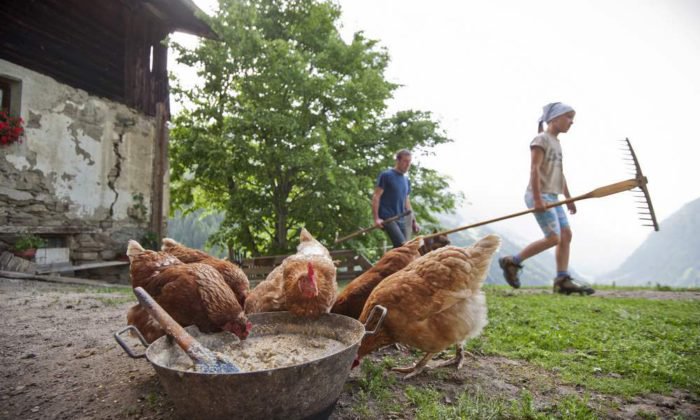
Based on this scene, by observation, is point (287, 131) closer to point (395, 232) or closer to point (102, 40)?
point (395, 232)

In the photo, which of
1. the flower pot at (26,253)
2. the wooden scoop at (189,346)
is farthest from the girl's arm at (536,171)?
the flower pot at (26,253)

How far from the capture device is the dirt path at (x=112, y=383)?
1.95 metres

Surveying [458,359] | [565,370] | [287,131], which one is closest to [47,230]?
[287,131]

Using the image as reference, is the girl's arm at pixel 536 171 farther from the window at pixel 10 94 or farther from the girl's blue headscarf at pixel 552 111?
the window at pixel 10 94

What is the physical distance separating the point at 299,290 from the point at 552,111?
17.7 feet

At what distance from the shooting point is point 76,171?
795 cm

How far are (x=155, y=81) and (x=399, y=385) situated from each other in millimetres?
11305

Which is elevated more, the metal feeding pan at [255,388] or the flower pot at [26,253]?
the metal feeding pan at [255,388]

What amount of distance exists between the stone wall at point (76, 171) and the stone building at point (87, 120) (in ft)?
0.07

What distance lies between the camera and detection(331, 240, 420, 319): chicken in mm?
2938

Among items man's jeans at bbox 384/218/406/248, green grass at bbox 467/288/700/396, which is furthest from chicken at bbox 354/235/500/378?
man's jeans at bbox 384/218/406/248

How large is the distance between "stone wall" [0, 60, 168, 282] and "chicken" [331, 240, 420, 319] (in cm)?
781

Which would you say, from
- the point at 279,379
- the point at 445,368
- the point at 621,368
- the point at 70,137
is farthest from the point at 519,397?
the point at 70,137

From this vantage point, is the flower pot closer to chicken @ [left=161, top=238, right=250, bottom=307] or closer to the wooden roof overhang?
the wooden roof overhang
